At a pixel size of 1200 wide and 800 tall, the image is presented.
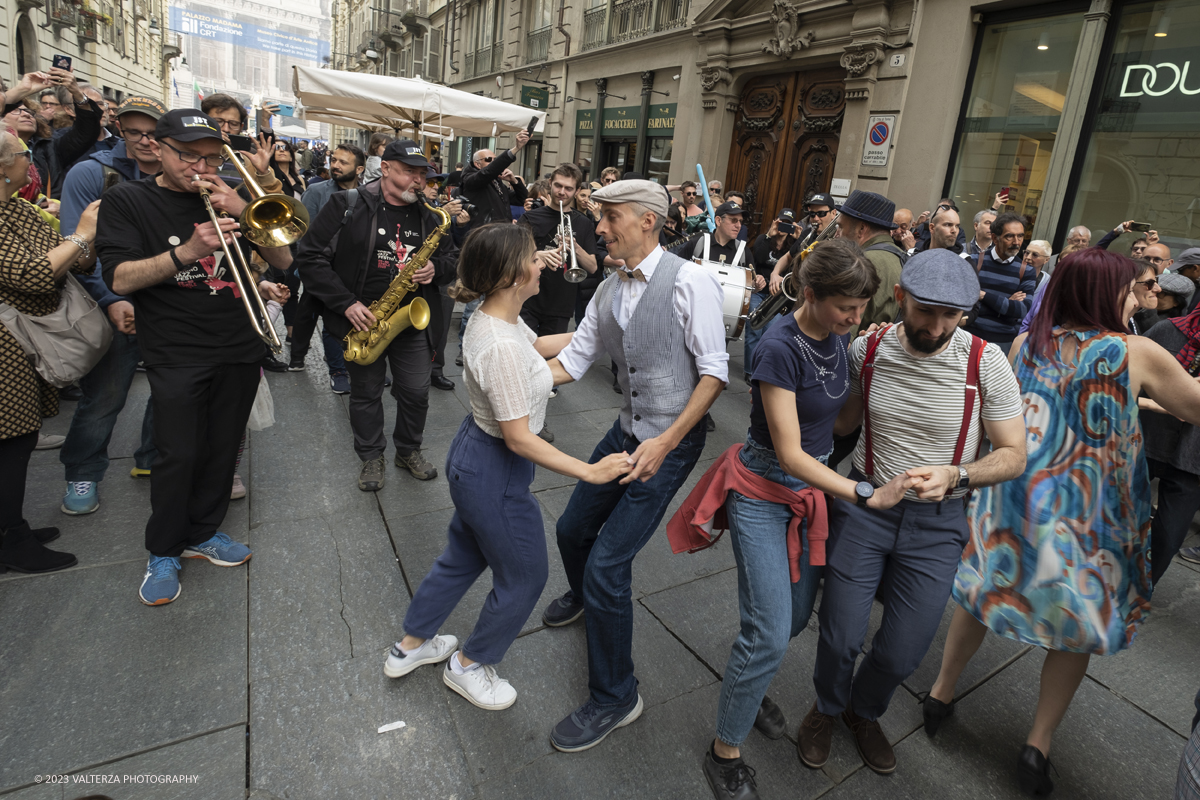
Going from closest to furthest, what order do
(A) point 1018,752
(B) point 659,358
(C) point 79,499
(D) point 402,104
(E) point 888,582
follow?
(E) point 888,582
(B) point 659,358
(A) point 1018,752
(C) point 79,499
(D) point 402,104

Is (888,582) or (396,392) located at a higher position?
(888,582)

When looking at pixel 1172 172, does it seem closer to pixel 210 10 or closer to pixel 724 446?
pixel 724 446

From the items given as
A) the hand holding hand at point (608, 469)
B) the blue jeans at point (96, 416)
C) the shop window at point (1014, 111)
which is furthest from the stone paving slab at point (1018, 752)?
the shop window at point (1014, 111)

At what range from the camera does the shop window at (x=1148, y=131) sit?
7.34 metres

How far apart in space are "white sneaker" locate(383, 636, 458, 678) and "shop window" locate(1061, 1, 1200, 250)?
29.2 ft

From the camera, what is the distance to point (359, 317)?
4160 mm

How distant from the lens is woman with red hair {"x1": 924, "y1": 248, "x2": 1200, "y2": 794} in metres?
2.20

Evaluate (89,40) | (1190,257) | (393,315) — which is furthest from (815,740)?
(89,40)

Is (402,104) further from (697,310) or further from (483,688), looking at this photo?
(483,688)

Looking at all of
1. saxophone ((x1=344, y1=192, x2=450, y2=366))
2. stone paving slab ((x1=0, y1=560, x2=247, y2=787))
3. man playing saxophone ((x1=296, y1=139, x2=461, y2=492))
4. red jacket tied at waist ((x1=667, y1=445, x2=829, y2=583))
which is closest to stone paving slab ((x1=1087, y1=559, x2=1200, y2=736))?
red jacket tied at waist ((x1=667, y1=445, x2=829, y2=583))

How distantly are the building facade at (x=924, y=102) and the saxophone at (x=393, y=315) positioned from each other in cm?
810

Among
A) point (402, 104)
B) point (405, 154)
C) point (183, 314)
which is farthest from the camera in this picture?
point (402, 104)

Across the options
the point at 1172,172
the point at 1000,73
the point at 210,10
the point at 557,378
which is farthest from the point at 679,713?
the point at 210,10

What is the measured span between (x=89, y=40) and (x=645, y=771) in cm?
3107
